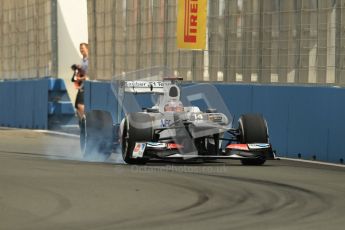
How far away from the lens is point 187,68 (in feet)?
67.2

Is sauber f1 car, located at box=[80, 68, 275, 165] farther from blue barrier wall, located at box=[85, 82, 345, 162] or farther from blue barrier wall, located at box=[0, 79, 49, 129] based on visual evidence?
blue barrier wall, located at box=[0, 79, 49, 129]

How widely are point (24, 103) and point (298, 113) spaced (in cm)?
1348

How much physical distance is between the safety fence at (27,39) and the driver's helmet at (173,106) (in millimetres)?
13646

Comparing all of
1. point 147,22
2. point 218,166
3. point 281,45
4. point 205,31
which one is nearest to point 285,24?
point 281,45

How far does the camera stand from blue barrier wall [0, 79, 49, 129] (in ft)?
86.9

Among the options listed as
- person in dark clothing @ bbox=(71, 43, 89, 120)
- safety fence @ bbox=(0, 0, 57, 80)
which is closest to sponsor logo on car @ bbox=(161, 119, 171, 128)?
person in dark clothing @ bbox=(71, 43, 89, 120)

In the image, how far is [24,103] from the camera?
27766 mm

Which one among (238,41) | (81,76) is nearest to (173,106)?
(238,41)

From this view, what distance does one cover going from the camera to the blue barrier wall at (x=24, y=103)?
26.5 metres

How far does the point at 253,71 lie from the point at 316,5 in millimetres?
2219

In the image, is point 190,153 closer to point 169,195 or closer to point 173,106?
point 173,106

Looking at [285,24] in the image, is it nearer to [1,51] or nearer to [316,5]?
[316,5]

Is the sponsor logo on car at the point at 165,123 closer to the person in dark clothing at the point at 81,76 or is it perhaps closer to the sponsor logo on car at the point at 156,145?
the sponsor logo on car at the point at 156,145

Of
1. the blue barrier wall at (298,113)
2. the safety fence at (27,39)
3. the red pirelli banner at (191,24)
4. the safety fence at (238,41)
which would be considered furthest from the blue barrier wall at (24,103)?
the blue barrier wall at (298,113)
